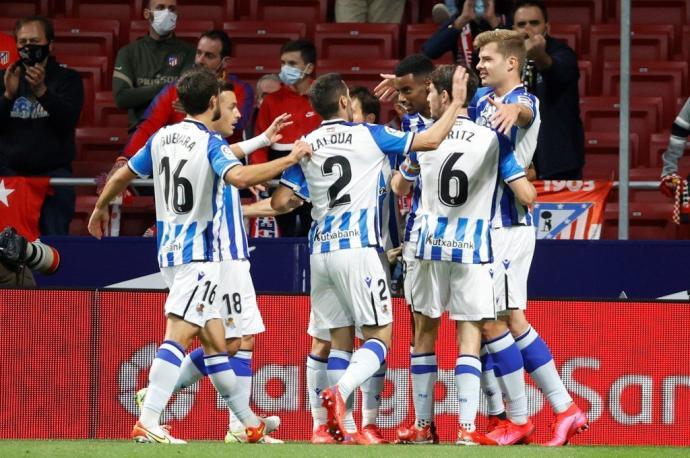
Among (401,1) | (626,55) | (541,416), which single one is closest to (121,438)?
(541,416)

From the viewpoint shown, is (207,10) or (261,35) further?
(207,10)

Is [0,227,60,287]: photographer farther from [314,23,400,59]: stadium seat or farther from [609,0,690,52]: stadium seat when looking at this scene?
[609,0,690,52]: stadium seat

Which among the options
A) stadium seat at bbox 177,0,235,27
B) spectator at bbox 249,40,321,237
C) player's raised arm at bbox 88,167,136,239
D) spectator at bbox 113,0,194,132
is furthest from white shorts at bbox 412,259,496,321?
stadium seat at bbox 177,0,235,27

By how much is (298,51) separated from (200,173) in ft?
11.3

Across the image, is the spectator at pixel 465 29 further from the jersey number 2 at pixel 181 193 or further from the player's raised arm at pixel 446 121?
the jersey number 2 at pixel 181 193

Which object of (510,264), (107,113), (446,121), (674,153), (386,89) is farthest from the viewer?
(107,113)

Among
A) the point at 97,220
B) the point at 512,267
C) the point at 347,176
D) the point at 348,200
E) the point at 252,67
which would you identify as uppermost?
the point at 252,67

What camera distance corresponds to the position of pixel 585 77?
13.1 metres

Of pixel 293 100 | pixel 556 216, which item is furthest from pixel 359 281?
pixel 293 100

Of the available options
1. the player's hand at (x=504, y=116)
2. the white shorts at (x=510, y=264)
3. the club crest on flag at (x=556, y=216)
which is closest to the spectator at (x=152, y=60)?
the club crest on flag at (x=556, y=216)

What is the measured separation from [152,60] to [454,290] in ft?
14.7

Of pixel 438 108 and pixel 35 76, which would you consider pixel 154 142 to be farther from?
pixel 35 76

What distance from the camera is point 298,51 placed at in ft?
36.9

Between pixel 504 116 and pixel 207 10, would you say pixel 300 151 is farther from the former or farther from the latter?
pixel 207 10
